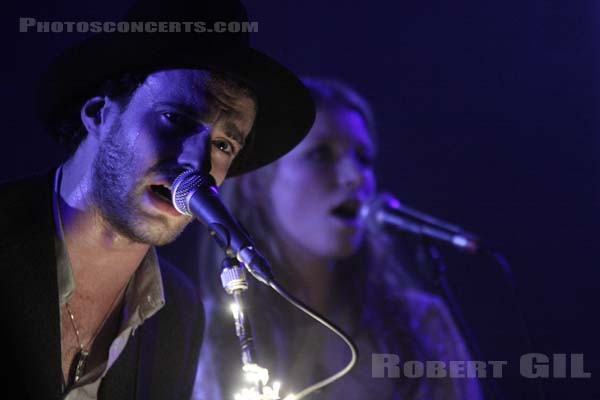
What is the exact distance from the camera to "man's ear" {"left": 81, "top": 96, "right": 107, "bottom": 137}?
1.90 meters

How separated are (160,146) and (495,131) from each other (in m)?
1.74

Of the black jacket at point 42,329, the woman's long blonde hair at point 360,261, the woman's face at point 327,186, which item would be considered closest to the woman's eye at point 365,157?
the woman's face at point 327,186

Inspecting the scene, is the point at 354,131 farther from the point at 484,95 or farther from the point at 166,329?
the point at 166,329

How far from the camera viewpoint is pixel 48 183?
1.88 m

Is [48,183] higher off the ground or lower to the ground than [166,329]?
higher

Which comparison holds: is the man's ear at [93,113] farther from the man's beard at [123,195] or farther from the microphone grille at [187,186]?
the microphone grille at [187,186]

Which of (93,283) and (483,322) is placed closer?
(93,283)

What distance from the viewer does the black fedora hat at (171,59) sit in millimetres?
1851

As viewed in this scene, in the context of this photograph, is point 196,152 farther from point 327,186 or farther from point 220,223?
point 327,186

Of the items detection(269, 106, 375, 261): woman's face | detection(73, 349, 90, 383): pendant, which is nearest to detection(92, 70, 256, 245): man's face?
detection(73, 349, 90, 383): pendant

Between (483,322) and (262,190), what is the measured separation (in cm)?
109

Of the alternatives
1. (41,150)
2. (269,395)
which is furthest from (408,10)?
(269,395)

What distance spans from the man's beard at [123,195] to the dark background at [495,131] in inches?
29.7

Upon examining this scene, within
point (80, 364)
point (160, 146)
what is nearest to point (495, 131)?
point (160, 146)
